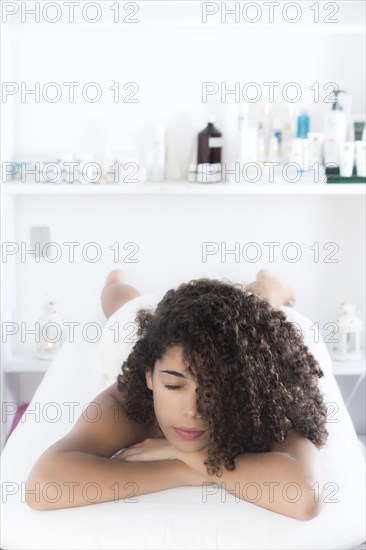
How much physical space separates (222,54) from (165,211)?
500 mm

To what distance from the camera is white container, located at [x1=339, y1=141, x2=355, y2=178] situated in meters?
2.67

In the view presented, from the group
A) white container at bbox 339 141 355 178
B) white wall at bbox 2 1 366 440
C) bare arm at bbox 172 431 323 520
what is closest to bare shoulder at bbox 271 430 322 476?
bare arm at bbox 172 431 323 520

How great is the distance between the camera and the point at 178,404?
1701 millimetres

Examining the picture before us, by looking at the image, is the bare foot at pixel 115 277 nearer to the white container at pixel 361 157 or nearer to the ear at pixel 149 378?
the white container at pixel 361 157

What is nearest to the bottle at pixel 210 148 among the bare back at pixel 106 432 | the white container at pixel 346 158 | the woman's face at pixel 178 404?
the white container at pixel 346 158

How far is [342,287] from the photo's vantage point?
9.67ft

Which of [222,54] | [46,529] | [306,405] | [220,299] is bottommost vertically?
[46,529]

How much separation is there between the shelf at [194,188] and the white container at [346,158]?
0.05m

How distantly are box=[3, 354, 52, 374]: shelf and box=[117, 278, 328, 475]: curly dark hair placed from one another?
0.97 metres

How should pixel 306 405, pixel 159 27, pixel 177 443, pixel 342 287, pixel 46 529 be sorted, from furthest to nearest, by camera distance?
pixel 342 287
pixel 159 27
pixel 306 405
pixel 177 443
pixel 46 529

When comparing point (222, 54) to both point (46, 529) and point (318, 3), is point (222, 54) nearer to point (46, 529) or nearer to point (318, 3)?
point (318, 3)

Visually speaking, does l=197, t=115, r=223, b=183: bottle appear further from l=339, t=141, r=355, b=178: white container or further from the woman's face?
the woman's face

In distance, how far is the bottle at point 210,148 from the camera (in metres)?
2.75

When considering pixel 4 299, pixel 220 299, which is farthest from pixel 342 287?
pixel 220 299
